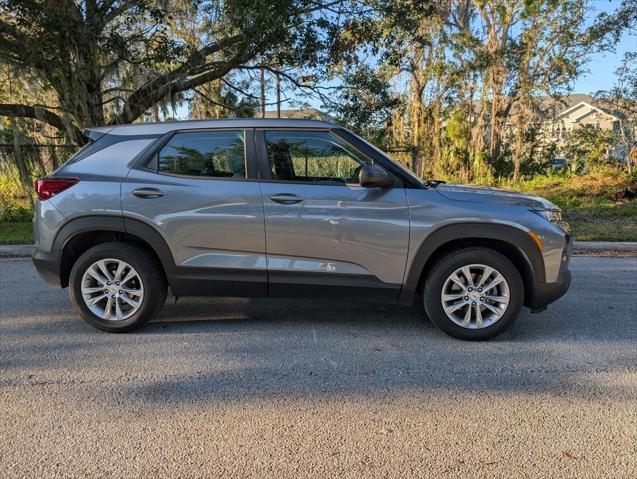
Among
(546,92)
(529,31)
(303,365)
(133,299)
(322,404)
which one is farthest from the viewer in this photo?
(546,92)

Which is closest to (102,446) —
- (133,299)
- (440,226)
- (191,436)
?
(191,436)

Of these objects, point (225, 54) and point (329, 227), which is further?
point (225, 54)

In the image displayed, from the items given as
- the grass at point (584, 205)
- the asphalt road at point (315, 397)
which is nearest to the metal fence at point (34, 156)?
the grass at point (584, 205)

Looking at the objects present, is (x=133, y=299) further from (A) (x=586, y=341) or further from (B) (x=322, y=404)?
(A) (x=586, y=341)

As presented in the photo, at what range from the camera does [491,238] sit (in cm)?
412

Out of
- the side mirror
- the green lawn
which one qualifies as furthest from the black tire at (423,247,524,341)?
the green lawn

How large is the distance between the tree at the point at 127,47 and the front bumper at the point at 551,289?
20.8ft

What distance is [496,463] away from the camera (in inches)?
102

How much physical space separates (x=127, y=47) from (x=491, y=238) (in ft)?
27.5

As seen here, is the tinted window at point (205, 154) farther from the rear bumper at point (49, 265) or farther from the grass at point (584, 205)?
the grass at point (584, 205)

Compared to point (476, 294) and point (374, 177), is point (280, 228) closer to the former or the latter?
point (374, 177)

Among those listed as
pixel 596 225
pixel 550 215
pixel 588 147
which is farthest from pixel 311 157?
pixel 588 147

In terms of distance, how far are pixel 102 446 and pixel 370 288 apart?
7.67 ft

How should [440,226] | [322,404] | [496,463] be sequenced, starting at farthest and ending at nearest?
[440,226] < [322,404] < [496,463]
